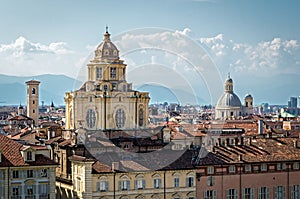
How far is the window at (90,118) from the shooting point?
2571 inches

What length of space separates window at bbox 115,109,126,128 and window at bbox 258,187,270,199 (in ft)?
52.6

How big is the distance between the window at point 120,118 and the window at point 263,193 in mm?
16019

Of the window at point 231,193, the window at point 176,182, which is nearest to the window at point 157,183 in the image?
the window at point 176,182

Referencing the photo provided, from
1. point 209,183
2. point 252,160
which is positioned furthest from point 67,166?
point 252,160

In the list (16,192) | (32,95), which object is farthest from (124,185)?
(32,95)

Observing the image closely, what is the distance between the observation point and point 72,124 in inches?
2613

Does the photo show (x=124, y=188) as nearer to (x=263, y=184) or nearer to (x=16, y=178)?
(x=16, y=178)

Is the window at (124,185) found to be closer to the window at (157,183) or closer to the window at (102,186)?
the window at (102,186)

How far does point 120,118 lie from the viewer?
6581cm

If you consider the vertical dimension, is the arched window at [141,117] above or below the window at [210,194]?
above

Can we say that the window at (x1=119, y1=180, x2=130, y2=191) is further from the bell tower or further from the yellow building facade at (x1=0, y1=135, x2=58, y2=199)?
the bell tower

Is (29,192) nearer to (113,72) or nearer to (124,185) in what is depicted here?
(124,185)

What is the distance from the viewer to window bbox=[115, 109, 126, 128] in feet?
215

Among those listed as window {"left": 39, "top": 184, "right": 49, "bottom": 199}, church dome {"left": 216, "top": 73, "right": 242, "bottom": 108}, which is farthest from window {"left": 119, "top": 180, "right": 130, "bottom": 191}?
church dome {"left": 216, "top": 73, "right": 242, "bottom": 108}
